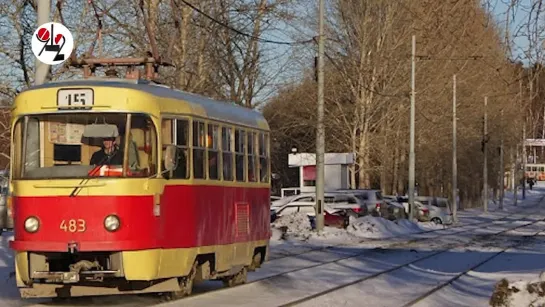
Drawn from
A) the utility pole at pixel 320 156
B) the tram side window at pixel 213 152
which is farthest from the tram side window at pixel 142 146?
the utility pole at pixel 320 156

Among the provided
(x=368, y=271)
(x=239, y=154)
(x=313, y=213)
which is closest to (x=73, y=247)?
(x=239, y=154)

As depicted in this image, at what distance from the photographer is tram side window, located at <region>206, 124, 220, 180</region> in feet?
50.5

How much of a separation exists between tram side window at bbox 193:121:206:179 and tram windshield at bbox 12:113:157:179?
1223 mm

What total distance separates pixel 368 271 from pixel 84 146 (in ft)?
31.0

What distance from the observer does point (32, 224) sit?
525 inches

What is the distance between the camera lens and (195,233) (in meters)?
14.7

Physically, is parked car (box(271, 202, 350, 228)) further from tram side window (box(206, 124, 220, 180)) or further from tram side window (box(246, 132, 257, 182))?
tram side window (box(206, 124, 220, 180))

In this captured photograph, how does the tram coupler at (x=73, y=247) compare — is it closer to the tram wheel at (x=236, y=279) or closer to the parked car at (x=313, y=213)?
the tram wheel at (x=236, y=279)

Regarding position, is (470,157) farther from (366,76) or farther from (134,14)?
(134,14)

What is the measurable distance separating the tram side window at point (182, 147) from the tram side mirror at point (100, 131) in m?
1.09

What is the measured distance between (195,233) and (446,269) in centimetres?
921

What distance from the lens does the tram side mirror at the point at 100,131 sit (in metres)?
13.4

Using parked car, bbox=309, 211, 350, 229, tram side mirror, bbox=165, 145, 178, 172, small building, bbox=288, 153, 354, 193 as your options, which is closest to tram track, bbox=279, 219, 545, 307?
tram side mirror, bbox=165, 145, 178, 172

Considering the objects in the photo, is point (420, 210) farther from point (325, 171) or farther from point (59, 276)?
point (59, 276)
